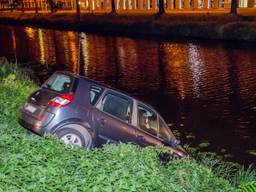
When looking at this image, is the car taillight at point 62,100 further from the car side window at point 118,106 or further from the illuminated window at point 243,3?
the illuminated window at point 243,3

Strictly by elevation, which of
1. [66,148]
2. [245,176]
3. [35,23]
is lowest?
[35,23]

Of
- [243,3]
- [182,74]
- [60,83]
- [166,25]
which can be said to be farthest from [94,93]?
[243,3]

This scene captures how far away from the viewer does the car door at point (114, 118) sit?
1025 centimetres

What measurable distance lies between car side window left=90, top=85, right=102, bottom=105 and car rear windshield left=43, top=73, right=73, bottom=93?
512 mm

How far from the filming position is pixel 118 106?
10.7 metres

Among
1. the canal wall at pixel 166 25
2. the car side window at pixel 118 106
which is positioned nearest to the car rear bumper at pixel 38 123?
the car side window at pixel 118 106

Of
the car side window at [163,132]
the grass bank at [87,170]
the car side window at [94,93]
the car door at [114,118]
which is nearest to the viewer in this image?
the grass bank at [87,170]

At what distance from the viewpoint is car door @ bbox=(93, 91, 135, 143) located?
10.2 meters

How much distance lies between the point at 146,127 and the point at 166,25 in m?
37.2

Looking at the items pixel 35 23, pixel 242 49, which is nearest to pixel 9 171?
pixel 242 49

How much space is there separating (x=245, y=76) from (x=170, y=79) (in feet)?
13.3

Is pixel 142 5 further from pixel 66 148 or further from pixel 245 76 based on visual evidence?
pixel 66 148

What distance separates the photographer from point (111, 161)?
232 inches

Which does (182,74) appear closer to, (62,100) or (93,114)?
(93,114)
